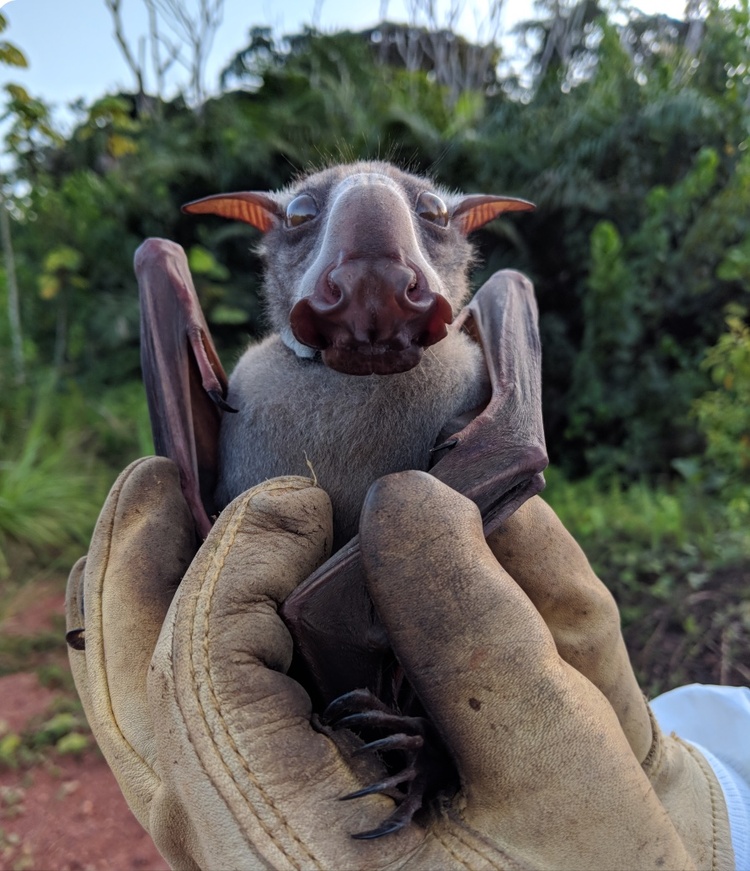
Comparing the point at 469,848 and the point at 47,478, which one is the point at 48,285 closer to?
the point at 47,478

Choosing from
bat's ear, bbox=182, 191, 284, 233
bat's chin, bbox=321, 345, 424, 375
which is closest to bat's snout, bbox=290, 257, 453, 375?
bat's chin, bbox=321, 345, 424, 375

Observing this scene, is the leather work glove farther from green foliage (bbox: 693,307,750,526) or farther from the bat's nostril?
green foliage (bbox: 693,307,750,526)

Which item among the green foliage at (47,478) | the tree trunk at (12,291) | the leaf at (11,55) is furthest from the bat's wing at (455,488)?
the tree trunk at (12,291)

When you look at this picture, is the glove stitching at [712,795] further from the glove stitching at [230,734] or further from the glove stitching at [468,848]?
the glove stitching at [230,734]

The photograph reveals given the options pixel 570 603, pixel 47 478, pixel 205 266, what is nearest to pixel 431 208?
pixel 570 603

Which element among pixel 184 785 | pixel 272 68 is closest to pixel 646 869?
pixel 184 785
